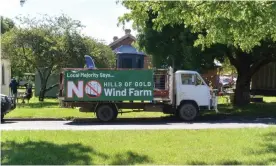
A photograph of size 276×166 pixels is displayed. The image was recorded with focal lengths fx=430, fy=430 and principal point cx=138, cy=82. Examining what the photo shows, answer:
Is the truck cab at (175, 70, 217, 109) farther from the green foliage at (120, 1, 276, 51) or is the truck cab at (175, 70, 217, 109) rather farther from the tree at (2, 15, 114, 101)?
the tree at (2, 15, 114, 101)

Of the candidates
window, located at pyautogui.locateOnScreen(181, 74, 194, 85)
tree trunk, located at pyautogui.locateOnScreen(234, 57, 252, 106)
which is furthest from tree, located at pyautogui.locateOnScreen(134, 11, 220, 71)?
tree trunk, located at pyautogui.locateOnScreen(234, 57, 252, 106)

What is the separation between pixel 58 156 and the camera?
27.2ft

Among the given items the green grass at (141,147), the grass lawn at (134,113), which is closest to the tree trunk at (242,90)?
the grass lawn at (134,113)

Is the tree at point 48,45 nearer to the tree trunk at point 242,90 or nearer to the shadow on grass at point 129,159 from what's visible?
the tree trunk at point 242,90

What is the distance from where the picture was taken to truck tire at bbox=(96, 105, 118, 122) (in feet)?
57.6

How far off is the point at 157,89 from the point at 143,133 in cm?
634

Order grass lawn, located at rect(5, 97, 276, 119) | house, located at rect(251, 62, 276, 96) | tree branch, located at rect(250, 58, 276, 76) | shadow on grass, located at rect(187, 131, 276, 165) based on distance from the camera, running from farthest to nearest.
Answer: house, located at rect(251, 62, 276, 96)
tree branch, located at rect(250, 58, 276, 76)
grass lawn, located at rect(5, 97, 276, 119)
shadow on grass, located at rect(187, 131, 276, 165)

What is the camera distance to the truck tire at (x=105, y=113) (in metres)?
17.5

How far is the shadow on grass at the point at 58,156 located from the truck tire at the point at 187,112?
29.6 ft

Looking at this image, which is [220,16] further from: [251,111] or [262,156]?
[251,111]

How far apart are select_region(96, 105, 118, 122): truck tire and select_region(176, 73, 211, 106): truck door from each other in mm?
2843

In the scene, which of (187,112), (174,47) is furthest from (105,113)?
(174,47)

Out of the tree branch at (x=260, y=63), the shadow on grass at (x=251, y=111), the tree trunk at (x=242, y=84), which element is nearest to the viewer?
the shadow on grass at (x=251, y=111)

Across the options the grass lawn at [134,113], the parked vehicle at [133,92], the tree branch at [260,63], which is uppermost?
the tree branch at [260,63]
